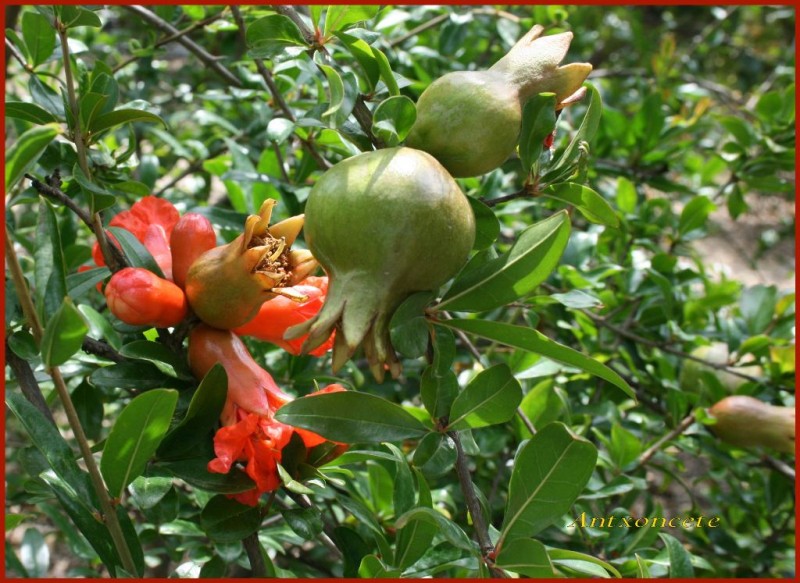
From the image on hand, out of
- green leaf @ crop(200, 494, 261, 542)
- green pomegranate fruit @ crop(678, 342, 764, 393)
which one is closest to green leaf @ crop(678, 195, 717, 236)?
green pomegranate fruit @ crop(678, 342, 764, 393)

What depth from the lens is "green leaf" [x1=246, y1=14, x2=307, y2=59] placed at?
90cm

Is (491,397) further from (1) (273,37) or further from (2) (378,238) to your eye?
(1) (273,37)

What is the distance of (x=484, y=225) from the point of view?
87cm

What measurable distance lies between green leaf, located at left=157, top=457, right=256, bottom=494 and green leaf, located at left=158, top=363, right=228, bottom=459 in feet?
0.04

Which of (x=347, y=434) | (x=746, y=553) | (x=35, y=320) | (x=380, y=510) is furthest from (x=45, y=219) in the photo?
(x=746, y=553)

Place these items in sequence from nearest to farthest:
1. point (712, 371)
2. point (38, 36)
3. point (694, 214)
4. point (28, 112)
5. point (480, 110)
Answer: point (480, 110) → point (28, 112) → point (38, 36) → point (712, 371) → point (694, 214)

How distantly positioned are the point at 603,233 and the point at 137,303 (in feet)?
3.75

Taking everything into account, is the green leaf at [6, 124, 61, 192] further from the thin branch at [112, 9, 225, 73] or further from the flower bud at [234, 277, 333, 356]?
the thin branch at [112, 9, 225, 73]

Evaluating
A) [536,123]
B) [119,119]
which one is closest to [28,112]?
[119,119]

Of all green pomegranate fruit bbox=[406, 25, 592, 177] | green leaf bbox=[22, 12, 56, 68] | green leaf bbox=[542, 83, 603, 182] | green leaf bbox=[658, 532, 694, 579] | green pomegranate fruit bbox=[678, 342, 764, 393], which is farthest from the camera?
green pomegranate fruit bbox=[678, 342, 764, 393]

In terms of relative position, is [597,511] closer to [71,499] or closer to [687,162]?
[71,499]

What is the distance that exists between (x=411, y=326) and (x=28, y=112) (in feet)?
1.79

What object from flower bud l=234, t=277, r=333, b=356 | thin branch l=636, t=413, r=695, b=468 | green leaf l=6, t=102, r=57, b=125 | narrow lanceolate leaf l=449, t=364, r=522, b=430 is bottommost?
thin branch l=636, t=413, r=695, b=468

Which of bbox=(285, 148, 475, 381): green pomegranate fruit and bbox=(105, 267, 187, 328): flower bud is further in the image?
bbox=(105, 267, 187, 328): flower bud
